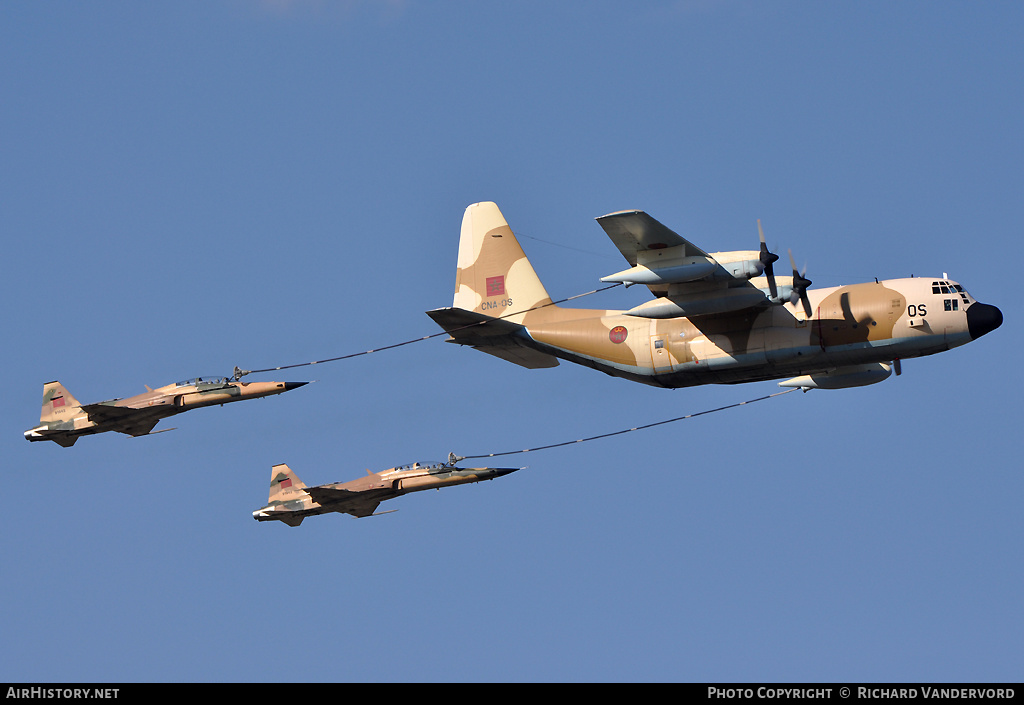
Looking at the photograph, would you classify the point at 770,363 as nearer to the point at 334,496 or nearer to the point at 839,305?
the point at 839,305

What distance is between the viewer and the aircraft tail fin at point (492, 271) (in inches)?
1560

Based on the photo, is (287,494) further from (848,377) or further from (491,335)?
(848,377)

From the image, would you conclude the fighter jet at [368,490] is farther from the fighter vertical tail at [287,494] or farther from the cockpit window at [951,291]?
the cockpit window at [951,291]

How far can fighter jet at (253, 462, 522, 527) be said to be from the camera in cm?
4569

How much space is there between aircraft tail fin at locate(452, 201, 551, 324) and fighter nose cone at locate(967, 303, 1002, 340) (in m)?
11.9

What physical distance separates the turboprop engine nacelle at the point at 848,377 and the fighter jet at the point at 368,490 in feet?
36.6

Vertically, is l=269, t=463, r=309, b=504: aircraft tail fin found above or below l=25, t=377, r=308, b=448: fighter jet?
below

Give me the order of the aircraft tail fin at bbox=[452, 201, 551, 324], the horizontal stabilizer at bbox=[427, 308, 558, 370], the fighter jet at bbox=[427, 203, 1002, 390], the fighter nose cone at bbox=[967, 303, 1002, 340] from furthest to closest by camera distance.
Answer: the aircraft tail fin at bbox=[452, 201, 551, 324] → the horizontal stabilizer at bbox=[427, 308, 558, 370] → the fighter nose cone at bbox=[967, 303, 1002, 340] → the fighter jet at bbox=[427, 203, 1002, 390]

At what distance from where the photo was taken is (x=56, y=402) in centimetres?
4659

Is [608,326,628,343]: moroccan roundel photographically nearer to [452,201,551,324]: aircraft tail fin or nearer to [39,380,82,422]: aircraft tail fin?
[452,201,551,324]: aircraft tail fin

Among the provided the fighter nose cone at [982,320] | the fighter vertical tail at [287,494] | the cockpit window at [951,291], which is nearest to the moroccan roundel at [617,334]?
the cockpit window at [951,291]

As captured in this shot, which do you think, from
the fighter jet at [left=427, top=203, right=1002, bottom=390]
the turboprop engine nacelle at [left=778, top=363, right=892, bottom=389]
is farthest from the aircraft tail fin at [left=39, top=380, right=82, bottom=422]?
the turboprop engine nacelle at [left=778, top=363, right=892, bottom=389]

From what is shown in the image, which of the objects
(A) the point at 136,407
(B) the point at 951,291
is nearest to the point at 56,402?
(A) the point at 136,407
